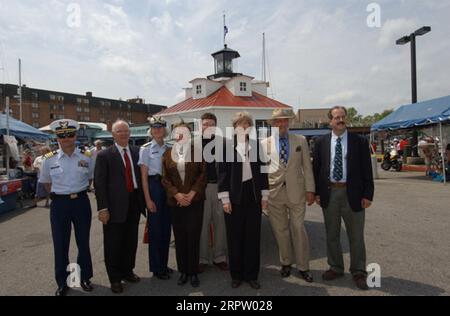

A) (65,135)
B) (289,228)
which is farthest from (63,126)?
(289,228)

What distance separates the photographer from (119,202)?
11.7 ft

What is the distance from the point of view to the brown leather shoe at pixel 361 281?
135 inches

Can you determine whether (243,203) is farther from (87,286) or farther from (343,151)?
(87,286)

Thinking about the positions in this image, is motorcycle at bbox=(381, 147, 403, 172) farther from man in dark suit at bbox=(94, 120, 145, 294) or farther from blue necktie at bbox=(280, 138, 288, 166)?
man in dark suit at bbox=(94, 120, 145, 294)

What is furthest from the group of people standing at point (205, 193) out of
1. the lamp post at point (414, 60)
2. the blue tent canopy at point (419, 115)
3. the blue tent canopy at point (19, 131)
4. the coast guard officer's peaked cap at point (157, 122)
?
the lamp post at point (414, 60)

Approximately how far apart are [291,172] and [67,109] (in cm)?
8045

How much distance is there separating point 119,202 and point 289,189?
2006 mm

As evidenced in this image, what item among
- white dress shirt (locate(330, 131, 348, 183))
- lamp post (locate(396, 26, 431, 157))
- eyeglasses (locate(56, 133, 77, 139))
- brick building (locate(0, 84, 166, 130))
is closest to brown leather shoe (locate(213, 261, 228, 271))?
white dress shirt (locate(330, 131, 348, 183))

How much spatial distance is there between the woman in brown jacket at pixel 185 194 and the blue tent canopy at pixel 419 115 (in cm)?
1124

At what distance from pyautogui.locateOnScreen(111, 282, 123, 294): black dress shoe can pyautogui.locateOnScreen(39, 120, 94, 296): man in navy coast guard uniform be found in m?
0.29

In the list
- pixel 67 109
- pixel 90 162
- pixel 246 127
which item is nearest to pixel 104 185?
pixel 90 162

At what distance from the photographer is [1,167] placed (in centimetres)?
1275
